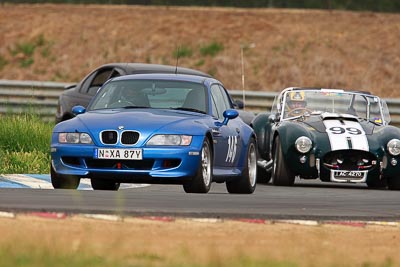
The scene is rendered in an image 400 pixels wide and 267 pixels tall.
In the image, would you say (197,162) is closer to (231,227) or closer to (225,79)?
(231,227)

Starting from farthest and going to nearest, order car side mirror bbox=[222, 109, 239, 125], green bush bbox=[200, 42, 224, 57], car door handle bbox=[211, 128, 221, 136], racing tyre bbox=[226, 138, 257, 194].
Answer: green bush bbox=[200, 42, 224, 57], racing tyre bbox=[226, 138, 257, 194], car side mirror bbox=[222, 109, 239, 125], car door handle bbox=[211, 128, 221, 136]

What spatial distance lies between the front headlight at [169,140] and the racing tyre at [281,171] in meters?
3.84

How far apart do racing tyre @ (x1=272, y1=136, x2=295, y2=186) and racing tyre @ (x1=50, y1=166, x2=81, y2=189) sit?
12.7 ft

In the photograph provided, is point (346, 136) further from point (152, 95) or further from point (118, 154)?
point (118, 154)

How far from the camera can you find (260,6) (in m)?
40.6

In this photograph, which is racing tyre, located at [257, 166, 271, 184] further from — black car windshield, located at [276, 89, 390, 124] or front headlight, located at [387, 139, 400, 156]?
front headlight, located at [387, 139, 400, 156]

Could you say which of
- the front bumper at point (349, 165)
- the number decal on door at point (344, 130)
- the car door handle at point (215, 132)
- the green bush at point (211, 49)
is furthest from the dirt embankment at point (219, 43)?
the car door handle at point (215, 132)

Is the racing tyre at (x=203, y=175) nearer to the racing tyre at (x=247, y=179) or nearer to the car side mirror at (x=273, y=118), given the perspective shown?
the racing tyre at (x=247, y=179)

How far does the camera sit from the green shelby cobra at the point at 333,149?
1727 centimetres

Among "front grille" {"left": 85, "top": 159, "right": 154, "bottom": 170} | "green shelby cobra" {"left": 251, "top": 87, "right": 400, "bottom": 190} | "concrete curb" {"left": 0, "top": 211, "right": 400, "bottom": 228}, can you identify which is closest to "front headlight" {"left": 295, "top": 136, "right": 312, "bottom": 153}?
"green shelby cobra" {"left": 251, "top": 87, "right": 400, "bottom": 190}

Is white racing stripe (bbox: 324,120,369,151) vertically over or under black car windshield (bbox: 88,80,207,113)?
under

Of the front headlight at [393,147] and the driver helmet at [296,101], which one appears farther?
the driver helmet at [296,101]

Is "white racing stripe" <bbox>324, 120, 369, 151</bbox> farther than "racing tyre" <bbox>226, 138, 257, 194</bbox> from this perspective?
Yes

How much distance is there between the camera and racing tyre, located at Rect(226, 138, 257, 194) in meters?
15.7
